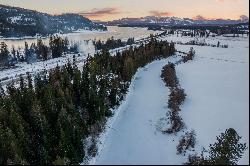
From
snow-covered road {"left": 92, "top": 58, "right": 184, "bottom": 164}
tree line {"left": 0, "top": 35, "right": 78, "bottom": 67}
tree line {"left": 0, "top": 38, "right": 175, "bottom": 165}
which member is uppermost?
tree line {"left": 0, "top": 35, "right": 78, "bottom": 67}

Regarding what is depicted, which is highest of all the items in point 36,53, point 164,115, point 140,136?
point 36,53

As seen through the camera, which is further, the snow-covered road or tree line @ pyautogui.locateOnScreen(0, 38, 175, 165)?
the snow-covered road

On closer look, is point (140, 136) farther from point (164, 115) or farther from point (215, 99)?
point (215, 99)

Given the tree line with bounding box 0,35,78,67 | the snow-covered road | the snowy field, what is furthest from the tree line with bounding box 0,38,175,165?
the tree line with bounding box 0,35,78,67

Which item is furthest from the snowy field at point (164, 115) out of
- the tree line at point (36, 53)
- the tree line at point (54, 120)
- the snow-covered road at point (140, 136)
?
the tree line at point (36, 53)

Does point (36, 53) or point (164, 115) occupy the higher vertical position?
point (36, 53)

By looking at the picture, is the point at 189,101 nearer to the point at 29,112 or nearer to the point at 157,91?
the point at 157,91

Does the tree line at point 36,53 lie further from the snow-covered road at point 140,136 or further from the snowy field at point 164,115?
the snow-covered road at point 140,136

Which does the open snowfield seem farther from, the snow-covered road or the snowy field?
the snow-covered road

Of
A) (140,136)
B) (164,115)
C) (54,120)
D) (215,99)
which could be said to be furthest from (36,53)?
(140,136)
